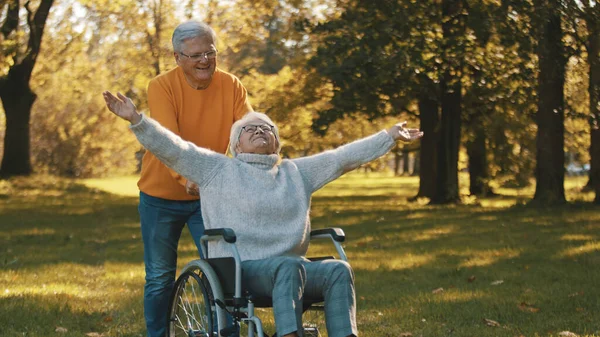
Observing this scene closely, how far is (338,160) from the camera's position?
4.68 metres

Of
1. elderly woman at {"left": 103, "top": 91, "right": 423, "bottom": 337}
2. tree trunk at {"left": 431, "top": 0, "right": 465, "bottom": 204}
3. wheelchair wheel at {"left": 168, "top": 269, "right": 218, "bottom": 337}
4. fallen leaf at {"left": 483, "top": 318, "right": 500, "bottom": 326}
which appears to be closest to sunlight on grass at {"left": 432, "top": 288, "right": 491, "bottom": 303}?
fallen leaf at {"left": 483, "top": 318, "right": 500, "bottom": 326}

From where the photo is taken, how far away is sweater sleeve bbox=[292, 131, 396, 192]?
467cm

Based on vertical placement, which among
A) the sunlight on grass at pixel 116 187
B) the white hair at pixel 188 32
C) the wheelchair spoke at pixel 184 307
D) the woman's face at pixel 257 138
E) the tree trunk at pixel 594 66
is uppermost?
the tree trunk at pixel 594 66

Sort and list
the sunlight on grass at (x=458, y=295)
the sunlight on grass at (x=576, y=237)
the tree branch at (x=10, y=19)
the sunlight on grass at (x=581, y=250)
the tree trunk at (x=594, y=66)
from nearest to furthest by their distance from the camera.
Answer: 1. the sunlight on grass at (x=458, y=295)
2. the sunlight on grass at (x=581, y=250)
3. the sunlight on grass at (x=576, y=237)
4. the tree trunk at (x=594, y=66)
5. the tree branch at (x=10, y=19)

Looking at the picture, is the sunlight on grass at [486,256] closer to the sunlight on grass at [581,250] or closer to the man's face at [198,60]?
the sunlight on grass at [581,250]

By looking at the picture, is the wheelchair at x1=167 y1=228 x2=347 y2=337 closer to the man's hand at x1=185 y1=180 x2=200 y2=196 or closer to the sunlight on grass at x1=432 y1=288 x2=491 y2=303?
the man's hand at x1=185 y1=180 x2=200 y2=196

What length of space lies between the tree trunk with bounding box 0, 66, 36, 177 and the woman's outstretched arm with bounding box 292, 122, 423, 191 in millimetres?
22972

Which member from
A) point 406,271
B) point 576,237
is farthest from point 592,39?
point 406,271

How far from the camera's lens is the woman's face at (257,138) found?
4559 millimetres

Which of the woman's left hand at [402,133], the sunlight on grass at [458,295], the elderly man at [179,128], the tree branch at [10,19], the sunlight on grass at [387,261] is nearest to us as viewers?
the woman's left hand at [402,133]

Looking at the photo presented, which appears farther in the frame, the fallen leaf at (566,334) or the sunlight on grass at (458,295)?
the sunlight on grass at (458,295)

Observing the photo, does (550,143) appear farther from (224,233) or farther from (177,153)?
(224,233)

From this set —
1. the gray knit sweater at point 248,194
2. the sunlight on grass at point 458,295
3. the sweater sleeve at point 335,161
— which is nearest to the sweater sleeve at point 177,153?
the gray knit sweater at point 248,194

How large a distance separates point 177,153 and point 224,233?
1.43ft
